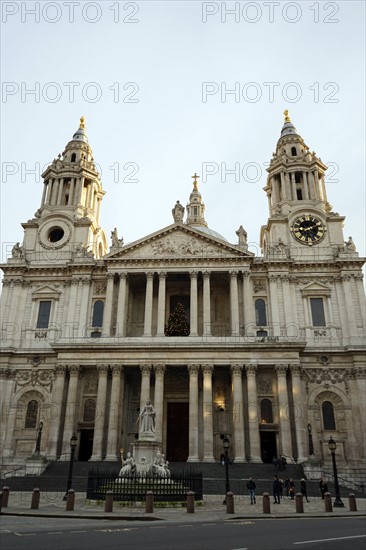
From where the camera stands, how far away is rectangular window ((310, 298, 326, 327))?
41669 mm

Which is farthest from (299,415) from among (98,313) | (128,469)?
(98,313)

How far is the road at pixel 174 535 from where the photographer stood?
34.2 feet

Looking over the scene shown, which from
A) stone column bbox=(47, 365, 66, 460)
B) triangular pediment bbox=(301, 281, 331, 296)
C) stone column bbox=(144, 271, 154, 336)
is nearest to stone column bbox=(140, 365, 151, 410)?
stone column bbox=(144, 271, 154, 336)

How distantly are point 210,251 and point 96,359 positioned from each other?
1409 centimetres

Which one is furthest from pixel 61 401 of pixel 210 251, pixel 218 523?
pixel 218 523

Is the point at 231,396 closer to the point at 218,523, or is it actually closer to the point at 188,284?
the point at 188,284

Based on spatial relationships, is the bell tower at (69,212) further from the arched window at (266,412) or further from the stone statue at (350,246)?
the stone statue at (350,246)

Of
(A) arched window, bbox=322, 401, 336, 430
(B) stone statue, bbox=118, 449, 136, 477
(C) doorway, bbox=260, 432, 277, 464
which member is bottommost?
(B) stone statue, bbox=118, 449, 136, 477

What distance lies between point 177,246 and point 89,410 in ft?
53.9

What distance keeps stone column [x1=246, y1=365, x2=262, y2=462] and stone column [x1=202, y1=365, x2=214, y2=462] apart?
9.73 ft

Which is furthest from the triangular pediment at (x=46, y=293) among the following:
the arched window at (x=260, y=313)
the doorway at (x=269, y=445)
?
the doorway at (x=269, y=445)

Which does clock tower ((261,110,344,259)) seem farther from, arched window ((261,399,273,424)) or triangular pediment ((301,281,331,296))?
arched window ((261,399,273,424))

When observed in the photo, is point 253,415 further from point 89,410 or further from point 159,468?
point 159,468

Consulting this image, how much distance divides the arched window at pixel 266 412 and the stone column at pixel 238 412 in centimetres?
275
